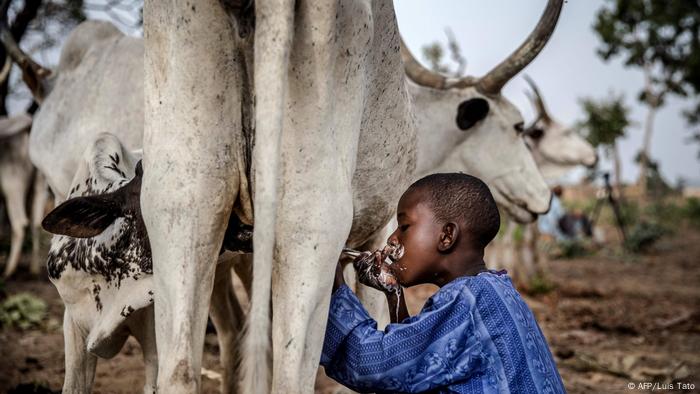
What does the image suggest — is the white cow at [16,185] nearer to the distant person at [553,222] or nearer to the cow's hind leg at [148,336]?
the cow's hind leg at [148,336]

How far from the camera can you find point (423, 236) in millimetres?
1873

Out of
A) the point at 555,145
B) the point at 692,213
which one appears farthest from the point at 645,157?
the point at 555,145

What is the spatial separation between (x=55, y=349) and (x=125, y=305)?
3.02 m

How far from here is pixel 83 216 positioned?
6.93 feet

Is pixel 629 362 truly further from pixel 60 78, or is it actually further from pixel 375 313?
pixel 60 78

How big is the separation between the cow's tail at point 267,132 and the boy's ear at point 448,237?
0.52 m

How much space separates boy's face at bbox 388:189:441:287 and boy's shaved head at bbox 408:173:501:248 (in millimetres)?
25

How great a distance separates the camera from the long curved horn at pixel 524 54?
3.51 metres

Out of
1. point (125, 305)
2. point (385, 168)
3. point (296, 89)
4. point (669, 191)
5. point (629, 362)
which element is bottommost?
point (669, 191)

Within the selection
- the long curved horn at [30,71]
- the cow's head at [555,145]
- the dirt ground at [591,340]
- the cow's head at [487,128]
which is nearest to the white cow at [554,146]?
the cow's head at [555,145]

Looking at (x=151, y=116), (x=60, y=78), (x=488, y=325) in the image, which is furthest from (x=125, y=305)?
(x=60, y=78)

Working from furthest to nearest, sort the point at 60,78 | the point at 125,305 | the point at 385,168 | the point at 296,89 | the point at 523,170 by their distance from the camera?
the point at 523,170, the point at 60,78, the point at 385,168, the point at 125,305, the point at 296,89

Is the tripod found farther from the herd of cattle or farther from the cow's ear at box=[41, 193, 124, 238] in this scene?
the cow's ear at box=[41, 193, 124, 238]

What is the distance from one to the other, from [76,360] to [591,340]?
439 cm
